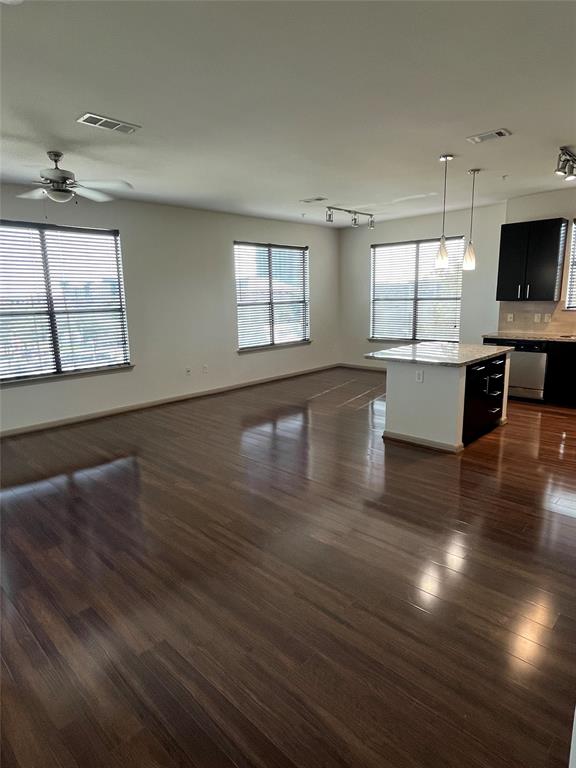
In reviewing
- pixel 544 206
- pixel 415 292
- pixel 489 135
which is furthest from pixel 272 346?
pixel 489 135

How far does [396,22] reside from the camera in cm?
207

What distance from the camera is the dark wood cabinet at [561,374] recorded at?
557cm

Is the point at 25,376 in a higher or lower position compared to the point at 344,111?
lower

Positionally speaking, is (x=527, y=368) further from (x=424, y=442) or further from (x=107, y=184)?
(x=107, y=184)

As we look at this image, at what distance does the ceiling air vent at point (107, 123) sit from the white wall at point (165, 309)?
2.37m

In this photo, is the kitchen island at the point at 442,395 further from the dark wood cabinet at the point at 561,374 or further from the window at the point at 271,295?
the window at the point at 271,295

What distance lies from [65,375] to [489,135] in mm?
5214

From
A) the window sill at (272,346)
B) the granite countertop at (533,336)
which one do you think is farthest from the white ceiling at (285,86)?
the window sill at (272,346)

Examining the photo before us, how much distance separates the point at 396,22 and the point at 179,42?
3.51 ft

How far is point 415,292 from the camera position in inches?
316

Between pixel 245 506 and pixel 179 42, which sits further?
pixel 245 506

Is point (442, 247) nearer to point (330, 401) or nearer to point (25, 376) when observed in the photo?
point (330, 401)

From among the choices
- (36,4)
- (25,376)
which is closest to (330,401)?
(25,376)

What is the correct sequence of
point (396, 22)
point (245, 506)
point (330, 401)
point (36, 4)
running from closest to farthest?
point (36, 4)
point (396, 22)
point (245, 506)
point (330, 401)
